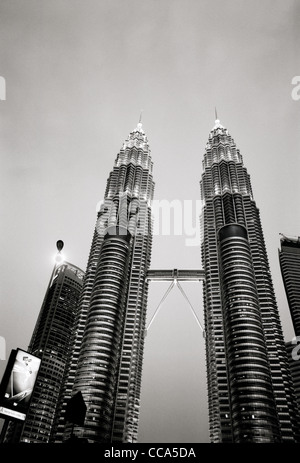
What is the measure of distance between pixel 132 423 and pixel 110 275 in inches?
2171

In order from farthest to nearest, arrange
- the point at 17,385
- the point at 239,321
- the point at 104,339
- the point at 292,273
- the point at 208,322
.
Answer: the point at 292,273
the point at 208,322
the point at 104,339
the point at 239,321
the point at 17,385

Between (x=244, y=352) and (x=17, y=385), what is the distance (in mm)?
91237

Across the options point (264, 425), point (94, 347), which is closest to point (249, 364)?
point (264, 425)

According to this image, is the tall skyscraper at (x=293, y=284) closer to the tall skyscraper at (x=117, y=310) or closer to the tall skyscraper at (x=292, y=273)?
the tall skyscraper at (x=292, y=273)

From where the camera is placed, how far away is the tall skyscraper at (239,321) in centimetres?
9631

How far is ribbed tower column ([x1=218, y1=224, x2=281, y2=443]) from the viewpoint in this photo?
9244 centimetres

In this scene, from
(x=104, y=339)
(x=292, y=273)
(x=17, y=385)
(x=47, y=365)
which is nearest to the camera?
(x=17, y=385)

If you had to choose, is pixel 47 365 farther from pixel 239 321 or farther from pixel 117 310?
pixel 239 321

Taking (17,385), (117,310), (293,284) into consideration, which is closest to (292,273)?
(293,284)

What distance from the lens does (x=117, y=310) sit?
394ft

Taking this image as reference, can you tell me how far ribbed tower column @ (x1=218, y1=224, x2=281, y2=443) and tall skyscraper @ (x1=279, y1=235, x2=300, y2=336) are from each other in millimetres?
56425

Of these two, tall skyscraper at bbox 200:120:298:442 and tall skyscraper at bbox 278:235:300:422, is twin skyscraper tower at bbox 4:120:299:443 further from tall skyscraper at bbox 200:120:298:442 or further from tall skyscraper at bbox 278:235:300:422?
tall skyscraper at bbox 278:235:300:422

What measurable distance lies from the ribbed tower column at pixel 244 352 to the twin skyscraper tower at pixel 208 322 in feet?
0.94

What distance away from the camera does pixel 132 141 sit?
17712cm
